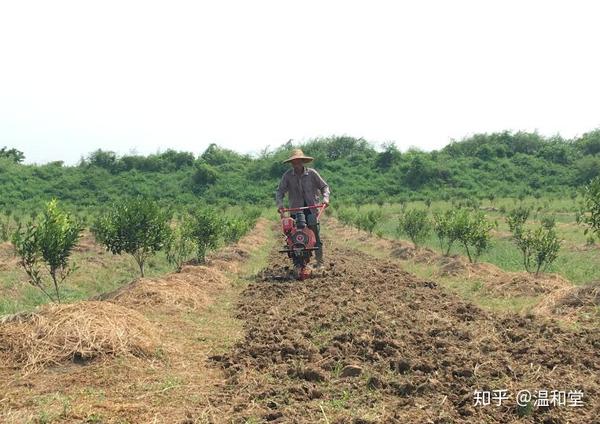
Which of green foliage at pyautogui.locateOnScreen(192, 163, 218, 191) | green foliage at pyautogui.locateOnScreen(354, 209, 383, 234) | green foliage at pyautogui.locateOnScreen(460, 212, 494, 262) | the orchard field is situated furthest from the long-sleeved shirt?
green foliage at pyautogui.locateOnScreen(192, 163, 218, 191)

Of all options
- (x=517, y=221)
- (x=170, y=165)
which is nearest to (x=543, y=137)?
(x=170, y=165)

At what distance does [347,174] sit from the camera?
5678 centimetres

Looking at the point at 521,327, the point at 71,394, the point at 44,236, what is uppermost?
the point at 44,236

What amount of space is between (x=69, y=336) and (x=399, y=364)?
3.08 m

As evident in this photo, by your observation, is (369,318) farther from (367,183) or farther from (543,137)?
(543,137)

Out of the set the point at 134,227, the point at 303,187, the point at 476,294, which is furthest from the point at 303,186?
the point at 134,227

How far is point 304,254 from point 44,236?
14.1ft

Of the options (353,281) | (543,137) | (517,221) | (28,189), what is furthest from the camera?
(543,137)

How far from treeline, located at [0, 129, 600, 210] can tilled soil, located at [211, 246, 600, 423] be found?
38.7 metres

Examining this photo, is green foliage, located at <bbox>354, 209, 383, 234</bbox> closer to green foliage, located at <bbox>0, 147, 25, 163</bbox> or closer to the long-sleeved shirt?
the long-sleeved shirt

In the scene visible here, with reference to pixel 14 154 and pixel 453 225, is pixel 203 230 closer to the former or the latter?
pixel 453 225

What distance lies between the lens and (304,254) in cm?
956

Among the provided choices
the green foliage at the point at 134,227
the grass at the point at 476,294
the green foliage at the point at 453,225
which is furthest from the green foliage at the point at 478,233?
the green foliage at the point at 134,227

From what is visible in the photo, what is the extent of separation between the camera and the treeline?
49000 mm
